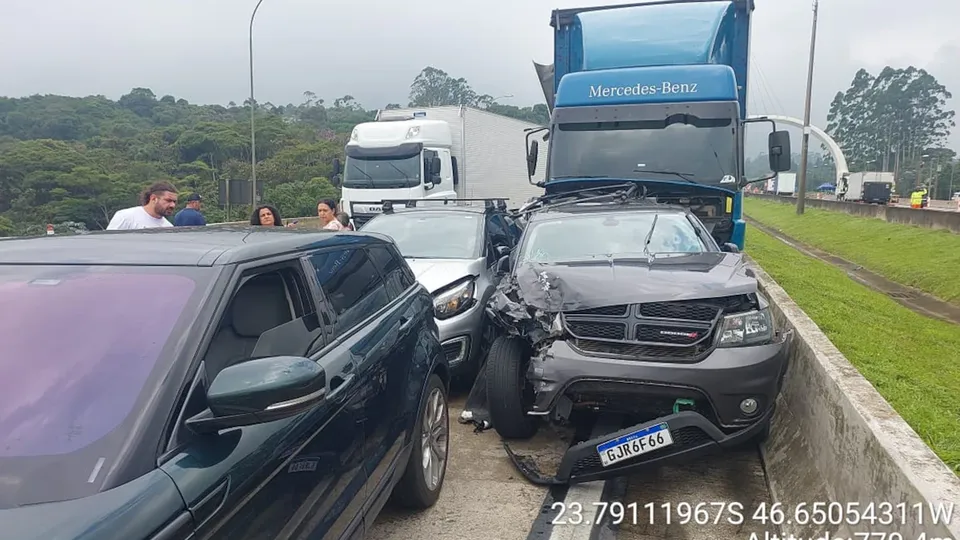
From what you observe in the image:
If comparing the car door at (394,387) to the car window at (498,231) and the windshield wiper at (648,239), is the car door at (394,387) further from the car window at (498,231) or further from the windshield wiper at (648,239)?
the car window at (498,231)

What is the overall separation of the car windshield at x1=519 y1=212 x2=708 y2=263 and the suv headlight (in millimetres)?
678

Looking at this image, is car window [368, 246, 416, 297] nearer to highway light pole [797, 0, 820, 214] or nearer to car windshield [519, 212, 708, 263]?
car windshield [519, 212, 708, 263]

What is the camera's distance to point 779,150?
917 cm

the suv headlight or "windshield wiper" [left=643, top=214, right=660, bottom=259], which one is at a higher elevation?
"windshield wiper" [left=643, top=214, right=660, bottom=259]

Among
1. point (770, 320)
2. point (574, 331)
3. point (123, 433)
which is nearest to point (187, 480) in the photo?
point (123, 433)

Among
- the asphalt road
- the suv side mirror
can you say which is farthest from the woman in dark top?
the suv side mirror

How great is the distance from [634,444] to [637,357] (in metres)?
0.53

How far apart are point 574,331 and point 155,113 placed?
68479 millimetres

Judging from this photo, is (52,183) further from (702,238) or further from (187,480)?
(187,480)

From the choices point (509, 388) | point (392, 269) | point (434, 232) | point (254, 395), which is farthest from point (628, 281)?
point (434, 232)

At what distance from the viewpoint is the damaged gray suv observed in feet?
12.7

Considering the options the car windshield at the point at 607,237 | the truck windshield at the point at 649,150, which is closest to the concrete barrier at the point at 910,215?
the truck windshield at the point at 649,150

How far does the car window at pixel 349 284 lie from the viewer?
3029 millimetres

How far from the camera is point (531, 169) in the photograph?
9.96 meters
